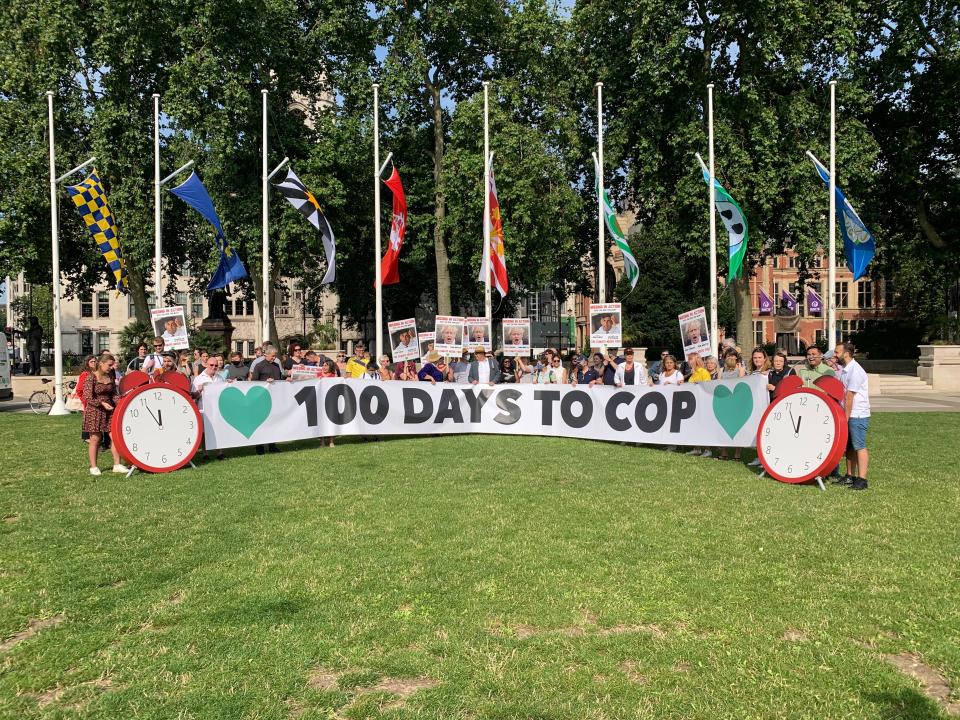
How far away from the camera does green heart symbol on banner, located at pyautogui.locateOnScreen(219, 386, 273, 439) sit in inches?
522

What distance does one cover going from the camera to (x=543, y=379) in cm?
1727

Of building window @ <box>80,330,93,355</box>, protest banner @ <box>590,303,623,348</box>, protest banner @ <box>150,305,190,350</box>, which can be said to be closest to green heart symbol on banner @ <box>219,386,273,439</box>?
protest banner @ <box>150,305,190,350</box>

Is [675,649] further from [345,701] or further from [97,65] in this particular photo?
[97,65]

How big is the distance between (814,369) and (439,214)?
23716 mm

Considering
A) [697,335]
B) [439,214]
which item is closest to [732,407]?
[697,335]

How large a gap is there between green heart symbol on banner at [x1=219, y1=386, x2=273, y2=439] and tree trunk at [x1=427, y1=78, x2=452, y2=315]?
19.2 m

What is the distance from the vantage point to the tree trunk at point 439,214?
32.9 meters

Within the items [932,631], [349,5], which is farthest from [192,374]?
[349,5]

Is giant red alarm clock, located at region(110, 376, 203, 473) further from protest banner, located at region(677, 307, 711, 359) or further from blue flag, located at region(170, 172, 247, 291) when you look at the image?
blue flag, located at region(170, 172, 247, 291)

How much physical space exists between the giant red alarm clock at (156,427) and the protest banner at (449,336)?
22.9 feet

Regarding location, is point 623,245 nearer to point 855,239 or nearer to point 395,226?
point 855,239

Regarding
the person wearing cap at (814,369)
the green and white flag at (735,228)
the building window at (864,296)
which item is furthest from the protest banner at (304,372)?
the building window at (864,296)

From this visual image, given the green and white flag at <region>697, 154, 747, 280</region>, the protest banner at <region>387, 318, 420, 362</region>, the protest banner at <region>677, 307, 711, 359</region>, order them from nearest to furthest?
the protest banner at <region>677, 307, 711, 359</region>
the protest banner at <region>387, 318, 420, 362</region>
the green and white flag at <region>697, 154, 747, 280</region>

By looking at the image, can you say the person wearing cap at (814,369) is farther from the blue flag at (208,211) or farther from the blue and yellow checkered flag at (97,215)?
the blue and yellow checkered flag at (97,215)
